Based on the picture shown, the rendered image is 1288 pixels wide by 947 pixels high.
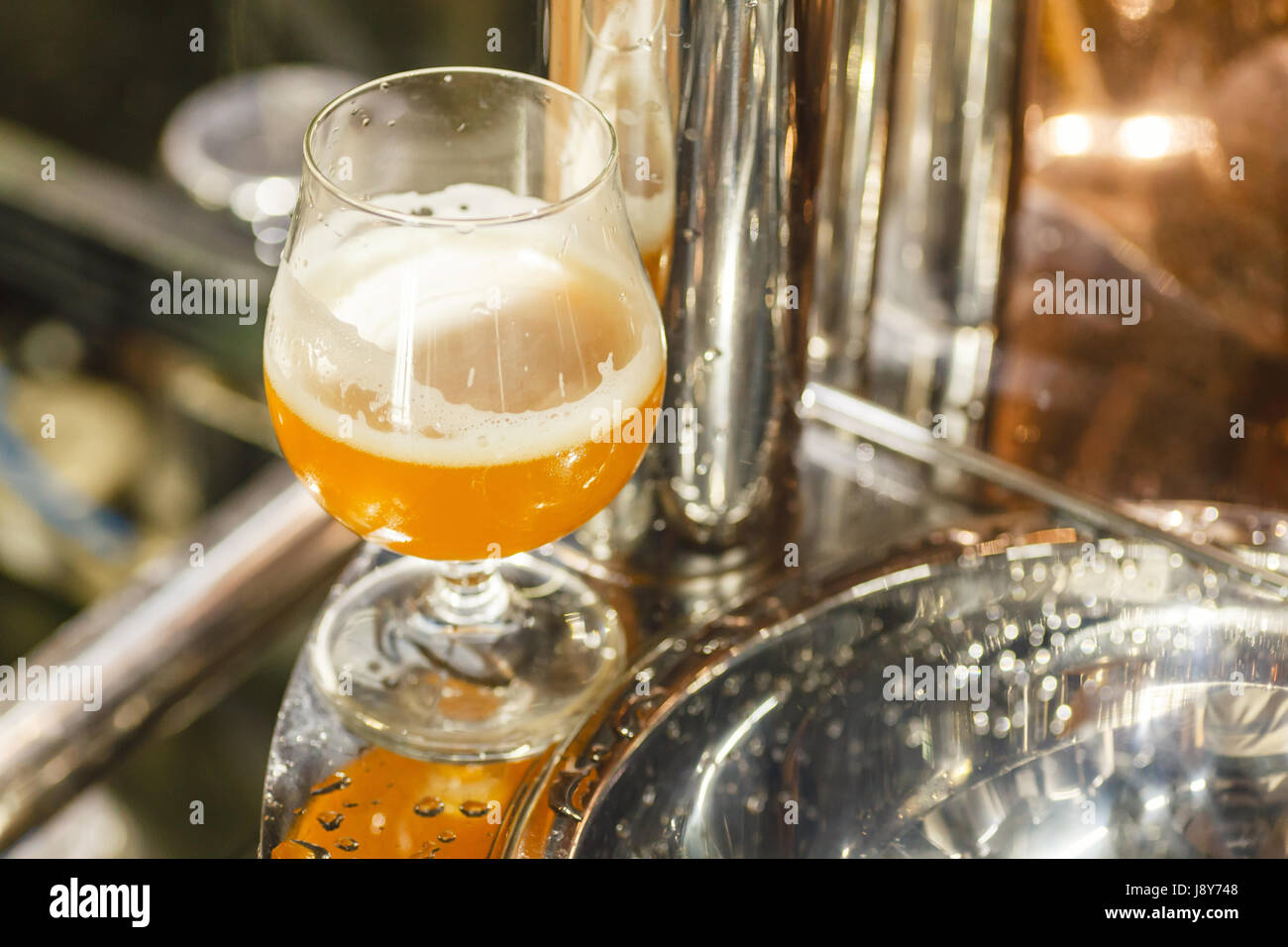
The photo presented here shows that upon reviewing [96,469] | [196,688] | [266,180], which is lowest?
[96,469]

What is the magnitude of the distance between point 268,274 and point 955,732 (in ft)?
2.25

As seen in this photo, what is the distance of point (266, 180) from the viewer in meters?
1.15

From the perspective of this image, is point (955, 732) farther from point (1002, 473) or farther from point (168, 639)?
point (168, 639)

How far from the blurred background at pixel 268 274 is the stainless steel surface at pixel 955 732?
0.38 feet

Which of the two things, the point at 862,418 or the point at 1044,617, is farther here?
the point at 862,418

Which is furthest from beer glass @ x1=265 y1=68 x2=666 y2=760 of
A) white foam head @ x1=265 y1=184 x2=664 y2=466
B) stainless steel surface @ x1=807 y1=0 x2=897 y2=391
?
Result: stainless steel surface @ x1=807 y1=0 x2=897 y2=391

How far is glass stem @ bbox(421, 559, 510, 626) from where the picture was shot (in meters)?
0.61

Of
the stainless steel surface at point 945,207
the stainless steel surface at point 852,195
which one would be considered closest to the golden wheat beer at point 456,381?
the stainless steel surface at point 852,195

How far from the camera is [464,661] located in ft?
1.96

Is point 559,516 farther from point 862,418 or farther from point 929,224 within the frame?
point 929,224

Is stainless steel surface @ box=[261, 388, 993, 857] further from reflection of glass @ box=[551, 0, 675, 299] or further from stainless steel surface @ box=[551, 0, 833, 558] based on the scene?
reflection of glass @ box=[551, 0, 675, 299]

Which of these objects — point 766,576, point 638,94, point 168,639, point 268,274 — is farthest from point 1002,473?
point 268,274

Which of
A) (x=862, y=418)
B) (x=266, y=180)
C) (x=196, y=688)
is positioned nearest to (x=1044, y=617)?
(x=862, y=418)
